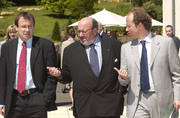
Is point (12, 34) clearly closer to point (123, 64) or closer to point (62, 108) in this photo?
point (123, 64)

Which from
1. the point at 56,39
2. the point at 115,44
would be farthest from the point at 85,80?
the point at 56,39

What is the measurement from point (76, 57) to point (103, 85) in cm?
51

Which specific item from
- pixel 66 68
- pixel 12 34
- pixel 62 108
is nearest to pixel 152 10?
pixel 62 108

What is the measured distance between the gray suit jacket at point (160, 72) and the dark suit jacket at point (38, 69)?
0.91m

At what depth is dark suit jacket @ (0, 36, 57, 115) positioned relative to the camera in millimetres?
5410

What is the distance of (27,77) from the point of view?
17.7 ft

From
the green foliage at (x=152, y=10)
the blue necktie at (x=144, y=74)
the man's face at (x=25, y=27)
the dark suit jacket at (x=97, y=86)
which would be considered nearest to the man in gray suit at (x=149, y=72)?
the blue necktie at (x=144, y=74)

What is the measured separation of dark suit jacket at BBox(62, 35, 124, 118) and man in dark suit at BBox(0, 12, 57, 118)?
0.34 meters

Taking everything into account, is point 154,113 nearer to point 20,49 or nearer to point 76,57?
point 76,57

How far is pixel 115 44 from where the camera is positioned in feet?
19.1

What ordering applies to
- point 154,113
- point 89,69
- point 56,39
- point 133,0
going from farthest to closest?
1. point 133,0
2. point 56,39
3. point 89,69
4. point 154,113

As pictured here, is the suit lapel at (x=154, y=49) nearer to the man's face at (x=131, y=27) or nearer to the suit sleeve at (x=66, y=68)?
the man's face at (x=131, y=27)

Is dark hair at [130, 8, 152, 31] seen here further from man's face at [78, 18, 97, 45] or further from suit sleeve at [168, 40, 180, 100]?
man's face at [78, 18, 97, 45]

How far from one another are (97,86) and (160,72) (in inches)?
34.8
